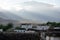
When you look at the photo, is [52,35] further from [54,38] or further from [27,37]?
[27,37]

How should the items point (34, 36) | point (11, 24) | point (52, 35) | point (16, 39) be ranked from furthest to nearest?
point (11, 24) < point (34, 36) < point (16, 39) < point (52, 35)

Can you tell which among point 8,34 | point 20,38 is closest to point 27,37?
point 20,38

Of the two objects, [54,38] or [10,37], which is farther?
[10,37]

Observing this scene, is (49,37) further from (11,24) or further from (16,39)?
(11,24)

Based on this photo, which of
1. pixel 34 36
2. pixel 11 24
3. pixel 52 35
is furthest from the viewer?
pixel 11 24

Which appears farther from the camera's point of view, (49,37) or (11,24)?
(11,24)

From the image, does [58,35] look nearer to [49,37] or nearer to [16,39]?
[49,37]

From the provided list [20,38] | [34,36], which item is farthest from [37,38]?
[20,38]

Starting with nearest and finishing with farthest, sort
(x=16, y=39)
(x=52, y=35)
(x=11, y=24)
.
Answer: (x=52, y=35), (x=16, y=39), (x=11, y=24)

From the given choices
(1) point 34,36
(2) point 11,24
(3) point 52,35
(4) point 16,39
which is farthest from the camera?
(2) point 11,24
